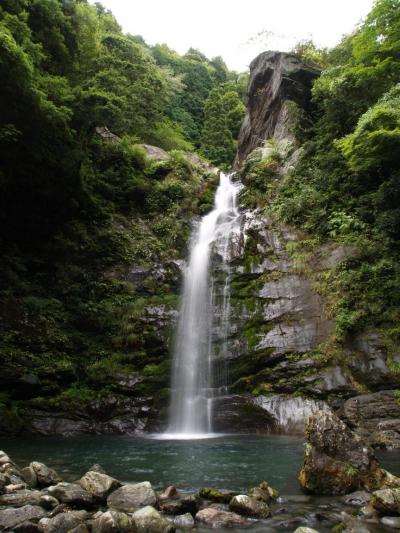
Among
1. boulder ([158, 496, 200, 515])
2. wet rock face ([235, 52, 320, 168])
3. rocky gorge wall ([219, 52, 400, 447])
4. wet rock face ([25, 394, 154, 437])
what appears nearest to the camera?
boulder ([158, 496, 200, 515])

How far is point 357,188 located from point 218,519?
45.8 ft

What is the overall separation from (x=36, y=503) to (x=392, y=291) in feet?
34.4

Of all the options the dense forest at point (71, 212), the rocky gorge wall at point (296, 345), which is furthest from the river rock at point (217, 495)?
the dense forest at point (71, 212)

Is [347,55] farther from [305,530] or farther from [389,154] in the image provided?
[305,530]

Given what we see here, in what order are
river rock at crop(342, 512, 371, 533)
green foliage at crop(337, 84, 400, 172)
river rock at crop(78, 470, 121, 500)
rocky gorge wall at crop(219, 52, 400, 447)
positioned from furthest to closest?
green foliage at crop(337, 84, 400, 172)
rocky gorge wall at crop(219, 52, 400, 447)
river rock at crop(78, 470, 121, 500)
river rock at crop(342, 512, 371, 533)

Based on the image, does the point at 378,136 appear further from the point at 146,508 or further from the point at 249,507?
the point at 146,508

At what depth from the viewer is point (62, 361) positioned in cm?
1343

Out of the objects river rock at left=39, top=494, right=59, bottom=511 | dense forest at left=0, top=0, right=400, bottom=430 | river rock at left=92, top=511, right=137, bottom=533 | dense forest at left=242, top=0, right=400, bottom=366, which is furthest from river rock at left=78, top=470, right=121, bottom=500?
dense forest at left=242, top=0, right=400, bottom=366

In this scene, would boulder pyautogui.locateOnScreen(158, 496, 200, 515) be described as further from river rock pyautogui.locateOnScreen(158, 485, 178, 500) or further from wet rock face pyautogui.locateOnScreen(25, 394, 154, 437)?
wet rock face pyautogui.locateOnScreen(25, 394, 154, 437)

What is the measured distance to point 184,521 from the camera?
5020 mm

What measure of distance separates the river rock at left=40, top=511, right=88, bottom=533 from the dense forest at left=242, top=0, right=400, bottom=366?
881 centimetres

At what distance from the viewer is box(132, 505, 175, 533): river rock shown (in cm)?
452

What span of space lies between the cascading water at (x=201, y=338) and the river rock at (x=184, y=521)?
693 centimetres

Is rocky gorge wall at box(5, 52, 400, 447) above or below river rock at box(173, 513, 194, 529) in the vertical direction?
above
